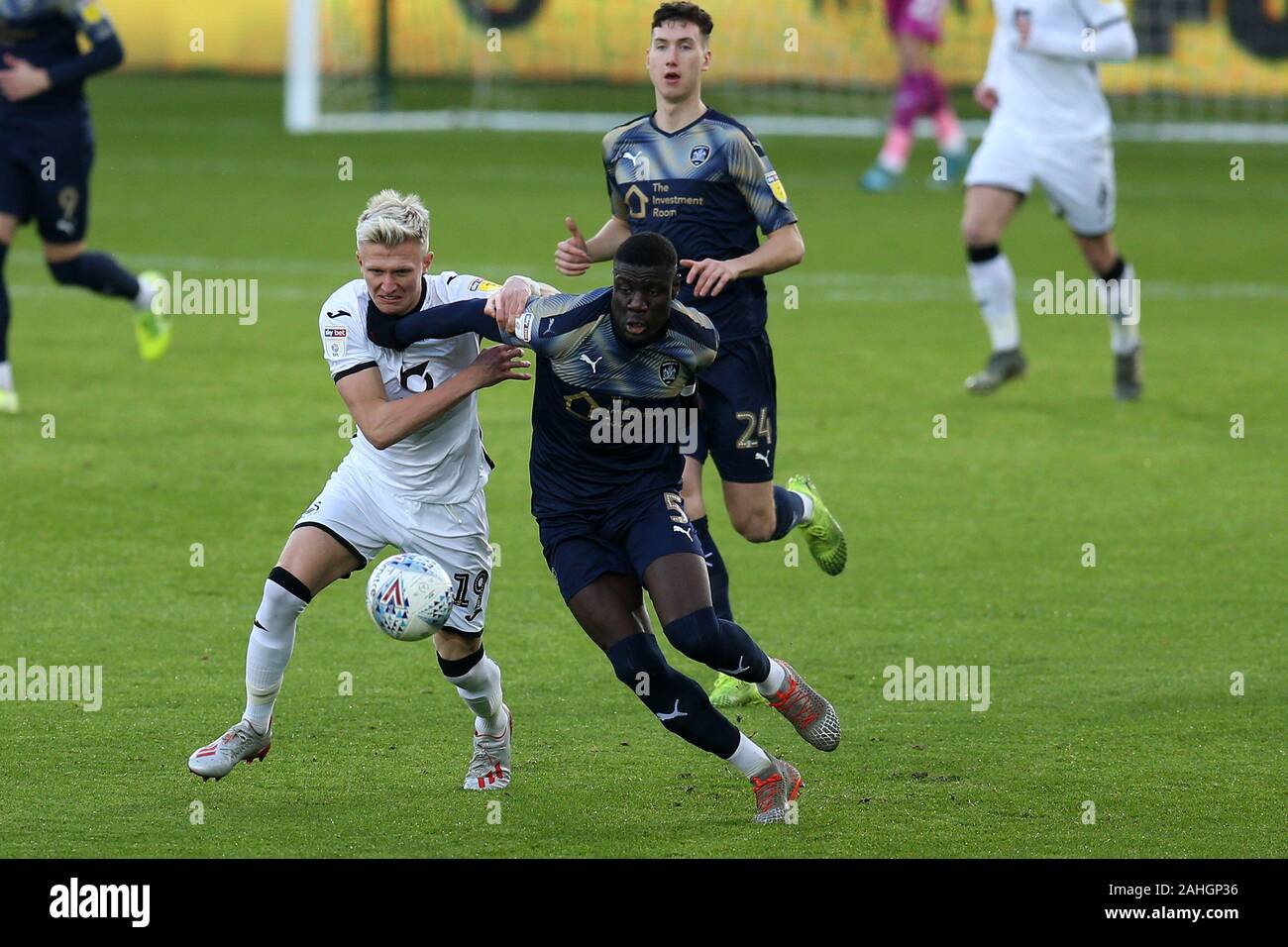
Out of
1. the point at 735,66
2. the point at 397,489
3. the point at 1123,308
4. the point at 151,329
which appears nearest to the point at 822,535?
the point at 397,489

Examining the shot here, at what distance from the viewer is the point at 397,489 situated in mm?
6422

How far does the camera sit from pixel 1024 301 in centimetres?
1634

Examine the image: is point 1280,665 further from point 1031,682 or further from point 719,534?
point 719,534

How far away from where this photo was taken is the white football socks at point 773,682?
6.32 meters

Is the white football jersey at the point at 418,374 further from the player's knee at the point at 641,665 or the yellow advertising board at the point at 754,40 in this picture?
the yellow advertising board at the point at 754,40

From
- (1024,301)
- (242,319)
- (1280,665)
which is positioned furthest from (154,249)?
(1280,665)

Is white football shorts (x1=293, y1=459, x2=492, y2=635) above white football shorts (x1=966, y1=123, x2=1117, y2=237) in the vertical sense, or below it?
below

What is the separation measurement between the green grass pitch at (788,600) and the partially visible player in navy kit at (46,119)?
1.06m

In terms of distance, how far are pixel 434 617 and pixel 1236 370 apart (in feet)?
30.5

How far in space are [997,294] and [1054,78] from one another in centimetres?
144

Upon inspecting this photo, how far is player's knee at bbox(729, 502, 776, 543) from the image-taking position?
773 centimetres

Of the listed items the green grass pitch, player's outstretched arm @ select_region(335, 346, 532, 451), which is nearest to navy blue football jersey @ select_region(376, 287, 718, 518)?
player's outstretched arm @ select_region(335, 346, 532, 451)

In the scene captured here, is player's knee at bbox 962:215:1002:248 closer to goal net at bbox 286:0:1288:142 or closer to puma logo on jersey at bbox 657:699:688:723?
puma logo on jersey at bbox 657:699:688:723

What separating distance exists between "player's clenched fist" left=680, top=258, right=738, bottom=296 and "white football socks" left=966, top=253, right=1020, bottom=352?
A: 5.85m
